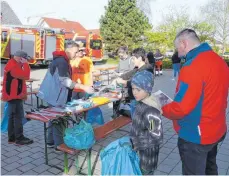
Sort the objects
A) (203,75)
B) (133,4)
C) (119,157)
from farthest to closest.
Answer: (133,4) → (119,157) → (203,75)

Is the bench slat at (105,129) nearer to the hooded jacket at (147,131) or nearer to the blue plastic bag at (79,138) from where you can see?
the blue plastic bag at (79,138)

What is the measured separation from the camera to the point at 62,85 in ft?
13.1

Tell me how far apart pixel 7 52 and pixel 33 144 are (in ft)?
51.6

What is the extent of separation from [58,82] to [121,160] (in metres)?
1.94

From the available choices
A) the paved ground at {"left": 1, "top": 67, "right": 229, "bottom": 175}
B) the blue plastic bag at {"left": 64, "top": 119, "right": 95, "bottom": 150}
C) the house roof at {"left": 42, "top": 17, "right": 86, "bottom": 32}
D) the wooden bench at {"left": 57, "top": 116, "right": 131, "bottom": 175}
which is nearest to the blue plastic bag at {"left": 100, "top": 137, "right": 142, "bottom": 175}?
the blue plastic bag at {"left": 64, "top": 119, "right": 95, "bottom": 150}

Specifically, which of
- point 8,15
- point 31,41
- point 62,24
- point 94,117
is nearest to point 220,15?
point 31,41

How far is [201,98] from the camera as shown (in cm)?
223

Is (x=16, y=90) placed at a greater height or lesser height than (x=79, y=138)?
greater

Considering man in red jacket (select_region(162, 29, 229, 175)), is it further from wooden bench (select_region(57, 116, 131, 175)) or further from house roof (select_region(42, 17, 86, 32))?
house roof (select_region(42, 17, 86, 32))

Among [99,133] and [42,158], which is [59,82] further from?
[42,158]

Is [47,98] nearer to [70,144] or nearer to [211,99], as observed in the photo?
[70,144]

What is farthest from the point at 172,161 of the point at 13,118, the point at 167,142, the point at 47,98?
the point at 13,118

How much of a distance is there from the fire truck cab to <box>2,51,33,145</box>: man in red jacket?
1353 cm

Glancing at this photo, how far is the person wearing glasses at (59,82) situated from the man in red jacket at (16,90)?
23.1 inches
